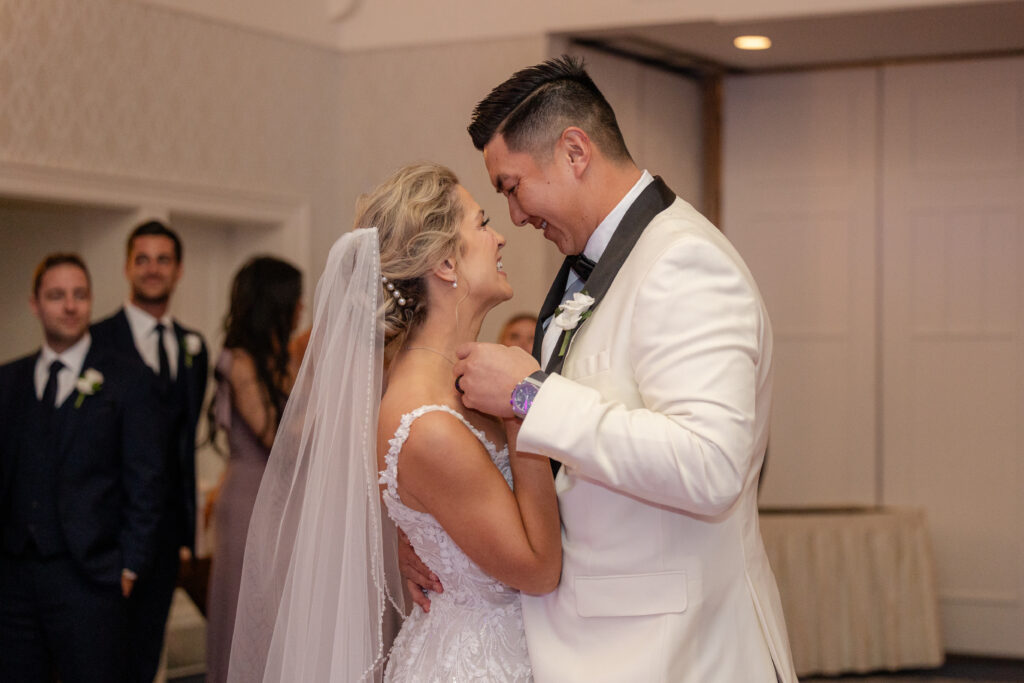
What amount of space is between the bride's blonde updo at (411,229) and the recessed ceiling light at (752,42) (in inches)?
145

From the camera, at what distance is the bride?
2.40 metres

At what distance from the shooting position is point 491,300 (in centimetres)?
252

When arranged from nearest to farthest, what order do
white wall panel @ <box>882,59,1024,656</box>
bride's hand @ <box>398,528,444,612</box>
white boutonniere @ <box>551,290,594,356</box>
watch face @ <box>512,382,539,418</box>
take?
watch face @ <box>512,382,539,418</box> < white boutonniere @ <box>551,290,594,356</box> < bride's hand @ <box>398,528,444,612</box> < white wall panel @ <box>882,59,1024,656</box>

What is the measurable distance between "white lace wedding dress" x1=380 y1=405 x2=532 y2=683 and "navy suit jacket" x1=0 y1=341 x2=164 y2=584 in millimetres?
1955

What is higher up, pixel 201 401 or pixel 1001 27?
pixel 1001 27

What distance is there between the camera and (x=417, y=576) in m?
2.56

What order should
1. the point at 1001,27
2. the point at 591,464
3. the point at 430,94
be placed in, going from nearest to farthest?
1. the point at 591,464
2. the point at 1001,27
3. the point at 430,94

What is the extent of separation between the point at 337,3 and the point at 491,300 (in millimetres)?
4103

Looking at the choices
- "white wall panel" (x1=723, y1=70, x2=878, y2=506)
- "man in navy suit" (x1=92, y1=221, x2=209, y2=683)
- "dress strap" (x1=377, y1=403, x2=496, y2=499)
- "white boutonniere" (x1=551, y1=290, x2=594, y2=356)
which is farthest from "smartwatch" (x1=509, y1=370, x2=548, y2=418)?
"white wall panel" (x1=723, y1=70, x2=878, y2=506)

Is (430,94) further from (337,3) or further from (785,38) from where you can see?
(785,38)

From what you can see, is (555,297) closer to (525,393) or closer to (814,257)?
(525,393)

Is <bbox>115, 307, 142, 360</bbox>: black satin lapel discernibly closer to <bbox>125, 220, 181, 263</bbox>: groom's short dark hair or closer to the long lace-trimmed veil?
Answer: <bbox>125, 220, 181, 263</bbox>: groom's short dark hair

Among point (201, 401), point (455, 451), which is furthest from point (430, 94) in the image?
point (455, 451)

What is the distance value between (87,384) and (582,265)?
2494 mm
